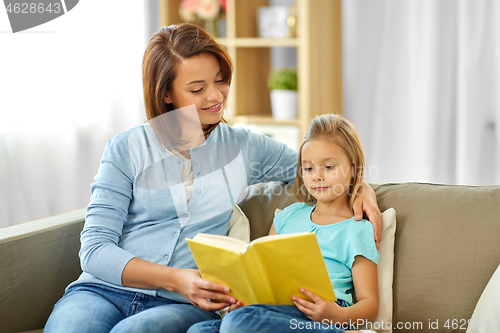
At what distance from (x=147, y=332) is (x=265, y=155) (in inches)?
24.7

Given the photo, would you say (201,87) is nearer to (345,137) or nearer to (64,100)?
(345,137)

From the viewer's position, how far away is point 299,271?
1004 millimetres

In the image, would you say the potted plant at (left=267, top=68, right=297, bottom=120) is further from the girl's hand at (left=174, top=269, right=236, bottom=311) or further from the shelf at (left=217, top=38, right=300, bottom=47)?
the girl's hand at (left=174, top=269, right=236, bottom=311)

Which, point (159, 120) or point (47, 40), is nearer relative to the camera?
point (159, 120)

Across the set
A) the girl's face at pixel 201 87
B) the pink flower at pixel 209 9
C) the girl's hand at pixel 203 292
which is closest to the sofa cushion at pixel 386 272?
the girl's hand at pixel 203 292

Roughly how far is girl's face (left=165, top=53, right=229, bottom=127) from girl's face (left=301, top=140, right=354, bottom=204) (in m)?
0.29

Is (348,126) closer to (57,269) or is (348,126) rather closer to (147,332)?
(147,332)

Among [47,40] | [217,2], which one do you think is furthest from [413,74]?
[47,40]

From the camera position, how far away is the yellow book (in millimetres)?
958

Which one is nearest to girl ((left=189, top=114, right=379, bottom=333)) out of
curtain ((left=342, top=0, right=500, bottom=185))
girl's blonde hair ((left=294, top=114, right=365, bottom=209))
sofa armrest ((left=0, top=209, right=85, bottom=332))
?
girl's blonde hair ((left=294, top=114, right=365, bottom=209))

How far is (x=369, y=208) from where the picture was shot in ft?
4.16

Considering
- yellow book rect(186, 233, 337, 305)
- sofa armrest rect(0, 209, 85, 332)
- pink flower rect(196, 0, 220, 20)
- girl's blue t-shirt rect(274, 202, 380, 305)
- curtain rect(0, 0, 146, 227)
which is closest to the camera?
yellow book rect(186, 233, 337, 305)

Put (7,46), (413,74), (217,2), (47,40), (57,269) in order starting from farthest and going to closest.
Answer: (217,2), (413,74), (47,40), (7,46), (57,269)

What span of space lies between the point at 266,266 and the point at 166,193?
0.44 metres
